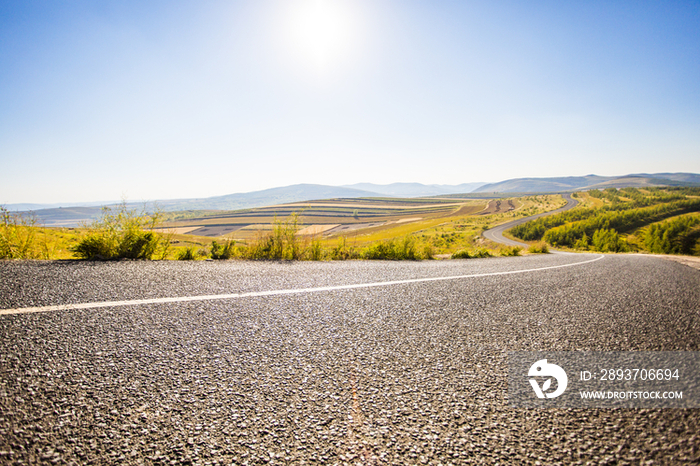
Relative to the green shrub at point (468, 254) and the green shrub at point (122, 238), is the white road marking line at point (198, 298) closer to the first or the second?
the green shrub at point (122, 238)

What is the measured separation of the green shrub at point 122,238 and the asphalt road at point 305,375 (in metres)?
1.31

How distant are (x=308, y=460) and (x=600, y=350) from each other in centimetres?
256

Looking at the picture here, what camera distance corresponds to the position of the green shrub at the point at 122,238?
16.8 feet

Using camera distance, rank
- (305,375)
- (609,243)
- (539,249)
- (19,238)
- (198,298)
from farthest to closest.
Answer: (609,243)
(539,249)
(19,238)
(198,298)
(305,375)

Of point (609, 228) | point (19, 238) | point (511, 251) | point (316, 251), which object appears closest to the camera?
point (19, 238)

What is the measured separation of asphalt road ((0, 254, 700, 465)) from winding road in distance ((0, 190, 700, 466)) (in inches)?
0.4

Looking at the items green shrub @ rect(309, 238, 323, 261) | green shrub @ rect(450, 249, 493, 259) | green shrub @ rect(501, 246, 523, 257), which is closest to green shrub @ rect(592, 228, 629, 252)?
green shrub @ rect(501, 246, 523, 257)

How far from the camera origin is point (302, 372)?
6.53 feet

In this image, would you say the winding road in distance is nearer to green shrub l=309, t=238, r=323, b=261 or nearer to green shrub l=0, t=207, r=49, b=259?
green shrub l=0, t=207, r=49, b=259

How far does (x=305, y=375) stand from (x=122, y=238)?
18.3ft

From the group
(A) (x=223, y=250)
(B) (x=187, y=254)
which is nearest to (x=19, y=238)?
(B) (x=187, y=254)

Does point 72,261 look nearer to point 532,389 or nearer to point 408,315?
point 408,315

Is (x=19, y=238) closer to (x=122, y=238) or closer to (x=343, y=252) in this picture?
(x=122, y=238)

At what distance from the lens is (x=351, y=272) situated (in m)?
5.04
